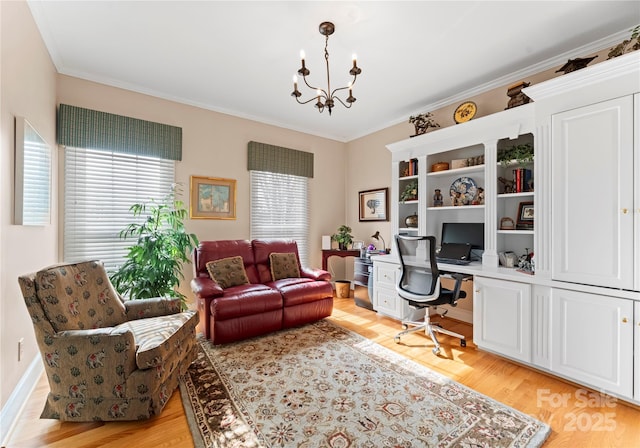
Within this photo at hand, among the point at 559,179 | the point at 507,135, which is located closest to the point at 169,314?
the point at 559,179

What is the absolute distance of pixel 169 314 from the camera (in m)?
2.41

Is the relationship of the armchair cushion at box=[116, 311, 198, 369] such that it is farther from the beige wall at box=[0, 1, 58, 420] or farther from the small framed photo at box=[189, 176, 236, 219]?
the small framed photo at box=[189, 176, 236, 219]

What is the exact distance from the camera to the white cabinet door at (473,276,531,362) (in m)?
2.44

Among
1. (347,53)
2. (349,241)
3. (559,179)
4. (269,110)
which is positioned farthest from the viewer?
(349,241)

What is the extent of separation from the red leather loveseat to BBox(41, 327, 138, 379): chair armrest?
1057 mm

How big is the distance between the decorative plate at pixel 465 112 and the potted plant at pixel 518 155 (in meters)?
0.60

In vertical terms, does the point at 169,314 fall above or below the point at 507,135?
below

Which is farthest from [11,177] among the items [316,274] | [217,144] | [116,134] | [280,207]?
[280,207]

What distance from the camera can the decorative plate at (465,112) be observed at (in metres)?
3.27

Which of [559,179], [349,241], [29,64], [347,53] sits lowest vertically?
[349,241]

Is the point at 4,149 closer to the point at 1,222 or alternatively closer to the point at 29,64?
the point at 1,222

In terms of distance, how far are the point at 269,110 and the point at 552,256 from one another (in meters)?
3.69

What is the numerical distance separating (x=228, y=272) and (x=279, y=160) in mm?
2019

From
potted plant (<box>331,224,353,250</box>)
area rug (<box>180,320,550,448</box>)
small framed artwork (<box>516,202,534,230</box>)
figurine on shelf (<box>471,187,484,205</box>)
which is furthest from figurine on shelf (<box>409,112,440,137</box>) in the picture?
area rug (<box>180,320,550,448</box>)
